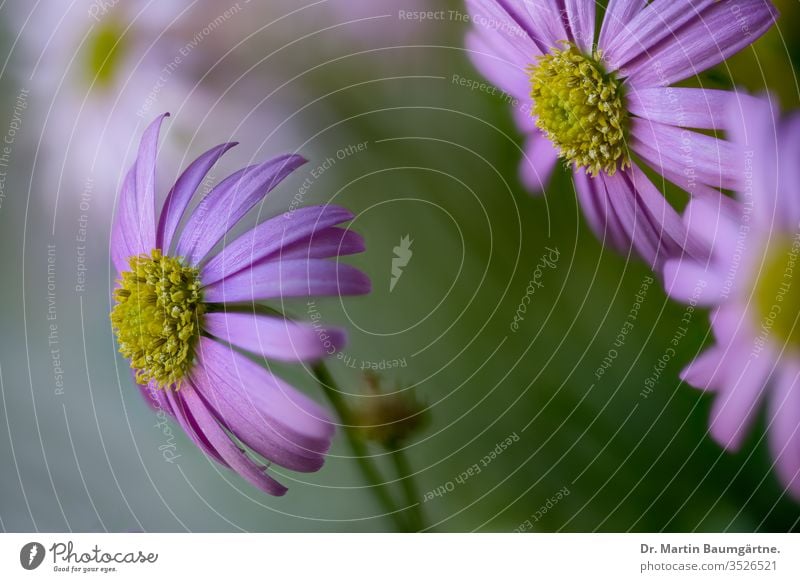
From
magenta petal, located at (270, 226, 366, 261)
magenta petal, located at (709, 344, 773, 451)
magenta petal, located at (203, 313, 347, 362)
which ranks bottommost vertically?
magenta petal, located at (709, 344, 773, 451)

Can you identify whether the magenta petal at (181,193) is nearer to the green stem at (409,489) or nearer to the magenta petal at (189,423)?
the magenta petal at (189,423)

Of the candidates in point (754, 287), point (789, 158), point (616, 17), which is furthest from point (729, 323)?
point (616, 17)

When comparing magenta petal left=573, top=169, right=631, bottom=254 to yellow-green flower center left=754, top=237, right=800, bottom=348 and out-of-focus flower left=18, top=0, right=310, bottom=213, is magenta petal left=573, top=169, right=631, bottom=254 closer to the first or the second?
yellow-green flower center left=754, top=237, right=800, bottom=348

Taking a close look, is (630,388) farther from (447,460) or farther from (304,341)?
(304,341)

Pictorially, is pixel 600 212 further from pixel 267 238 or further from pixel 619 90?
pixel 267 238
